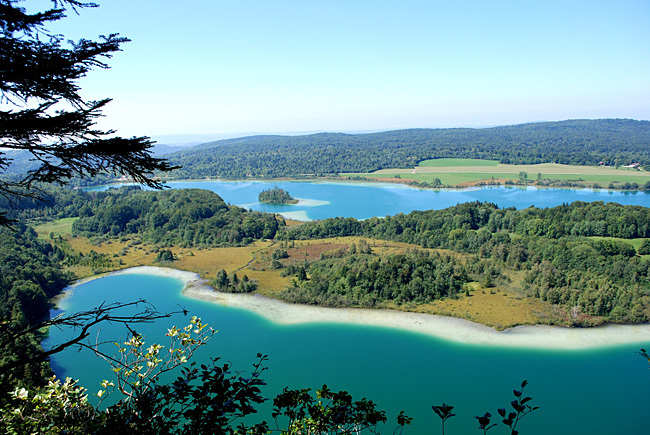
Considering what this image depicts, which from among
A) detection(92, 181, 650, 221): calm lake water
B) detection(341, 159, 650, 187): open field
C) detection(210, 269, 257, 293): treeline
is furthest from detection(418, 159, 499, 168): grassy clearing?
A: detection(210, 269, 257, 293): treeline

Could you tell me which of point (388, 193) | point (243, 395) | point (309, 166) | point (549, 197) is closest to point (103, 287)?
point (243, 395)

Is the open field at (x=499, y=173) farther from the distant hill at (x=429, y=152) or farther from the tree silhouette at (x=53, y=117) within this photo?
the tree silhouette at (x=53, y=117)

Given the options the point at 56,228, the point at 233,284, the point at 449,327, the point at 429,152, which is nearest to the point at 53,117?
the point at 449,327

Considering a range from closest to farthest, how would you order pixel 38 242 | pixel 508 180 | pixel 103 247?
pixel 38 242, pixel 103 247, pixel 508 180

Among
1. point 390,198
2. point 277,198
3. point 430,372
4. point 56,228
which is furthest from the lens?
point 277,198

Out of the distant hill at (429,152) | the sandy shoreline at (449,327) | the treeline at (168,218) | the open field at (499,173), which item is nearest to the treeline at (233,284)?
the sandy shoreline at (449,327)

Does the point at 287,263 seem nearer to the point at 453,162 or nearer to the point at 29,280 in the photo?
the point at 29,280

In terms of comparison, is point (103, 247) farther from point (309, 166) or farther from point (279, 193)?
point (309, 166)
